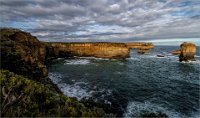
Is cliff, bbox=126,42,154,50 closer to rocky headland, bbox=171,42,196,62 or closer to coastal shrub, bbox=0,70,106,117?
rocky headland, bbox=171,42,196,62

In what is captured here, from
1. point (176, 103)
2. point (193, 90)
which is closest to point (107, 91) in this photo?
point (176, 103)

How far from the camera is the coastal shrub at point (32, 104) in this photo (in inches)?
331

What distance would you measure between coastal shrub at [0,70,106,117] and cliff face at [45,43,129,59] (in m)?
55.4

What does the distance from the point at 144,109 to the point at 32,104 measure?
41.3 feet

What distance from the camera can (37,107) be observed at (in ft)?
30.8

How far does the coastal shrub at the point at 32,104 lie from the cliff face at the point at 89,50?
55426 millimetres

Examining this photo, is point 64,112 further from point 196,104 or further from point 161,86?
point 161,86

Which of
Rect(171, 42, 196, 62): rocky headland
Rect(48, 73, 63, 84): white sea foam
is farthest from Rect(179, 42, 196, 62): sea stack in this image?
Rect(48, 73, 63, 84): white sea foam

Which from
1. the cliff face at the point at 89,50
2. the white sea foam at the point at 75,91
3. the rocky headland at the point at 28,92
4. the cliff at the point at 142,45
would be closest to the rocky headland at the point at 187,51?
the cliff face at the point at 89,50

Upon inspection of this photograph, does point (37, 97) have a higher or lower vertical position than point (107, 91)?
higher

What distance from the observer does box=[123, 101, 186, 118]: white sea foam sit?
18172 mm

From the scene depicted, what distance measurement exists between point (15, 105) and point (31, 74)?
11.1 m

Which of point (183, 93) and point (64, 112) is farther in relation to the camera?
point (183, 93)

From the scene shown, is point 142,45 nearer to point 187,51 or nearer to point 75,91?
point 187,51
